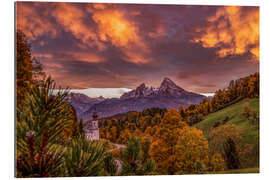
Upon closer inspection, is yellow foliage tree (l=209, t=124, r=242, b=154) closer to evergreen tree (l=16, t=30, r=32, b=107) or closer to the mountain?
the mountain

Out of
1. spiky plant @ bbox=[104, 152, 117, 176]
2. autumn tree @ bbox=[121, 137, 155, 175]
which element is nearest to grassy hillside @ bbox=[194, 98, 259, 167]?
autumn tree @ bbox=[121, 137, 155, 175]

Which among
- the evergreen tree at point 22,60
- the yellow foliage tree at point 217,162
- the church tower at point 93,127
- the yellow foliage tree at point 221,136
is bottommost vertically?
the yellow foliage tree at point 217,162

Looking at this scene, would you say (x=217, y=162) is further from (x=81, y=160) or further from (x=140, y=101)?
(x=81, y=160)

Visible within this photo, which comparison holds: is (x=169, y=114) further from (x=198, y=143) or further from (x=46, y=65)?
(x=46, y=65)

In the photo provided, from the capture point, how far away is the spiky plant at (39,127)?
624 millimetres

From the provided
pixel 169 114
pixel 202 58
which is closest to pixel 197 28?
pixel 202 58

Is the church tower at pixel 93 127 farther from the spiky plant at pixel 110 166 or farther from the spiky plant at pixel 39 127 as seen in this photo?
the spiky plant at pixel 39 127

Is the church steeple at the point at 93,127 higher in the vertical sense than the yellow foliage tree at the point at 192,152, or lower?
higher

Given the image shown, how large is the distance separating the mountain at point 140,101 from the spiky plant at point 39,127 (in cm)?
330

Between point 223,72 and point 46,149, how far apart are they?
13.3 ft

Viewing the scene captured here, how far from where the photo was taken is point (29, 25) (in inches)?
140
